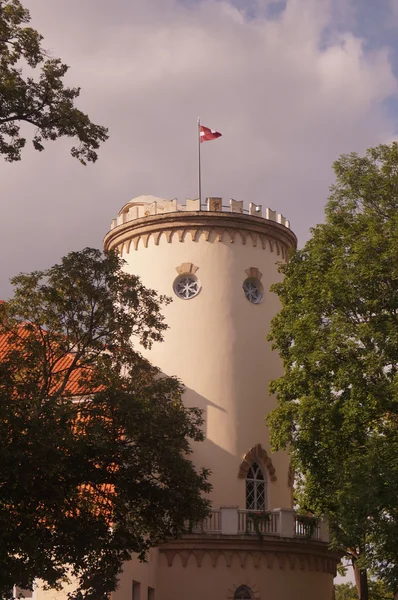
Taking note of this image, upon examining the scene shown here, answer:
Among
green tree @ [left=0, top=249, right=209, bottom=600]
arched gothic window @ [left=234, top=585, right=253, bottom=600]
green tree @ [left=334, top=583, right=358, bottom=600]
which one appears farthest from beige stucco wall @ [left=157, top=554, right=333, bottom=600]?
green tree @ [left=334, top=583, right=358, bottom=600]

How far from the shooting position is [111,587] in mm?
21594

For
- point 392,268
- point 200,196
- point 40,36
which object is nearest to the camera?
point 40,36

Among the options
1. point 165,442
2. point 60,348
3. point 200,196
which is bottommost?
point 165,442

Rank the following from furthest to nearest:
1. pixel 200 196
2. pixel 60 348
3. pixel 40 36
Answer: pixel 200 196
pixel 60 348
pixel 40 36

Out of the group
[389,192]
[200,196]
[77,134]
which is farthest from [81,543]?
[200,196]

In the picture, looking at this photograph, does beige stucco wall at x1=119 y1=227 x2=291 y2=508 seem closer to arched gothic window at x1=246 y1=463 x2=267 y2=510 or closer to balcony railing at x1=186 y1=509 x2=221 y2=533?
arched gothic window at x1=246 y1=463 x2=267 y2=510

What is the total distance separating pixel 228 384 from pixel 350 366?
34.0 ft

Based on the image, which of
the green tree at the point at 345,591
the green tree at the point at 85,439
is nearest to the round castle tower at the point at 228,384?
the green tree at the point at 85,439

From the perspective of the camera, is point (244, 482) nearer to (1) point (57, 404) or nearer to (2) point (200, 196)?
(2) point (200, 196)

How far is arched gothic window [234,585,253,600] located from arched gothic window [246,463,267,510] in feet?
9.66

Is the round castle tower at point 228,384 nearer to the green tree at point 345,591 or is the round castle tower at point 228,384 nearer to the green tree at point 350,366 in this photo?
the green tree at point 350,366

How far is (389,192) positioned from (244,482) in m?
12.7

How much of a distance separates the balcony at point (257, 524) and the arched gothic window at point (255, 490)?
2.78 ft

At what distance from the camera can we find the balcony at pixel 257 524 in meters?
34.9
